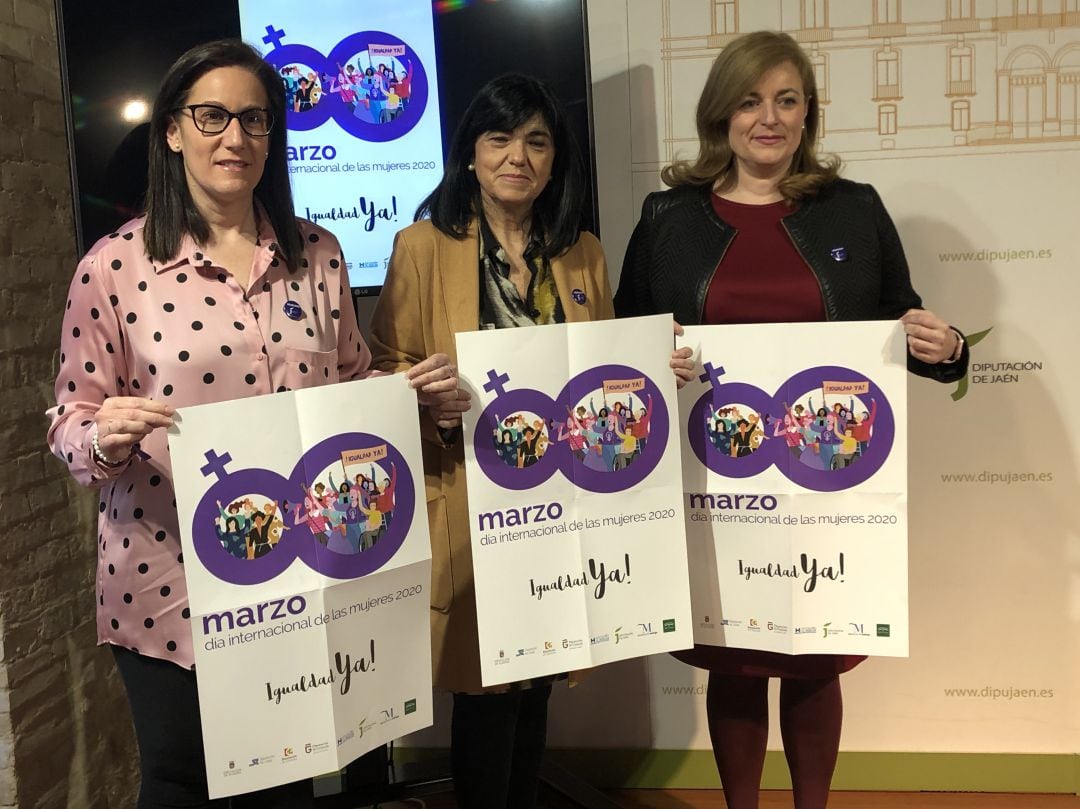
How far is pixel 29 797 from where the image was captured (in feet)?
6.94

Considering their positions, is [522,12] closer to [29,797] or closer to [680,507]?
[680,507]

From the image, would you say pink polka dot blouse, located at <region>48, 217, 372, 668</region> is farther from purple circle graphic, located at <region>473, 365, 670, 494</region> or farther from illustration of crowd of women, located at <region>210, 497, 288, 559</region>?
purple circle graphic, located at <region>473, 365, 670, 494</region>

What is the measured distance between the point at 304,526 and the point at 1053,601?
7.16ft

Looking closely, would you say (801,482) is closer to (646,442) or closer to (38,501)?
(646,442)

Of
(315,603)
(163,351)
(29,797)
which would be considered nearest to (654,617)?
(315,603)

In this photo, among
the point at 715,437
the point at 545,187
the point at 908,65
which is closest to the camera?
the point at 715,437

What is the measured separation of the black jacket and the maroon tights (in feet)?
2.36

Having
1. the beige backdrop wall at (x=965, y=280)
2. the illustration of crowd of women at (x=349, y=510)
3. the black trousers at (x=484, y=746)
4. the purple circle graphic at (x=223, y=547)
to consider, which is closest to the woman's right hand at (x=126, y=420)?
the purple circle graphic at (x=223, y=547)

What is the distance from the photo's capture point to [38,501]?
7.09ft

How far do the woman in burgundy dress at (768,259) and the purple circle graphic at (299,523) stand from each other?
58cm

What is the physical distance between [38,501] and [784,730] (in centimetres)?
182

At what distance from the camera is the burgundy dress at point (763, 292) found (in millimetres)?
1778

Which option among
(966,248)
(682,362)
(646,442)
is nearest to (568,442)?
(646,442)

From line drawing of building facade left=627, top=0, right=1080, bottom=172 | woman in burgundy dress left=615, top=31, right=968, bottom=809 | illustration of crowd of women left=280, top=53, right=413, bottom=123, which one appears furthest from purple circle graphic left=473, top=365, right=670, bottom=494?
line drawing of building facade left=627, top=0, right=1080, bottom=172
